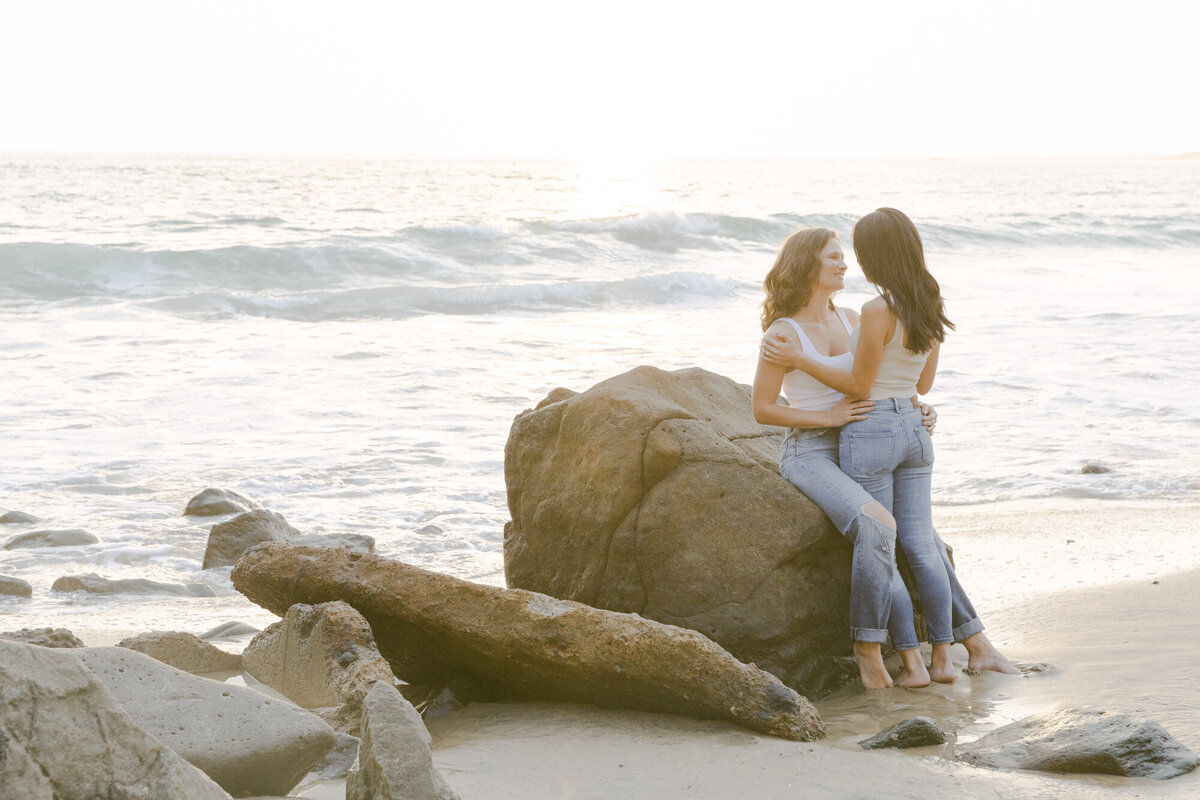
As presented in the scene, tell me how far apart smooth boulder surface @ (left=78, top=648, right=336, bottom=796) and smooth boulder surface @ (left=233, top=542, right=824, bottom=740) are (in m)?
0.82

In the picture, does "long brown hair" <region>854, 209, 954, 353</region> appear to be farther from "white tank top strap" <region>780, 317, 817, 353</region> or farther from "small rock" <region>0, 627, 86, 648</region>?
"small rock" <region>0, 627, 86, 648</region>

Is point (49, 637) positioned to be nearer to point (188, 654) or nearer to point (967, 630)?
point (188, 654)

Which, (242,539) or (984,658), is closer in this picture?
(984,658)

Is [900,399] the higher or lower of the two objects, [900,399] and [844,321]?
the lower

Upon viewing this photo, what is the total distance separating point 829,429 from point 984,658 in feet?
3.45

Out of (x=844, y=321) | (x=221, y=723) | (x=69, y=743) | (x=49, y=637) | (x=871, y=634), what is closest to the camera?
(x=69, y=743)

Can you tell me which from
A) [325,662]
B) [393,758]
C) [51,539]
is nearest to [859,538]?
[325,662]

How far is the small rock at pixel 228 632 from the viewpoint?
516cm

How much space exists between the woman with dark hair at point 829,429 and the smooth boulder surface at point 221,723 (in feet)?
6.94

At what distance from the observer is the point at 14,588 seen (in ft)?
19.1

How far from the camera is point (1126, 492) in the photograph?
7.66 meters

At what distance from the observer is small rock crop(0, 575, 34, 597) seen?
19.1ft

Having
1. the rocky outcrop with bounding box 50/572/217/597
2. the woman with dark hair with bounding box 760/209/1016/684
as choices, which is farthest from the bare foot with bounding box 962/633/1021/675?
the rocky outcrop with bounding box 50/572/217/597

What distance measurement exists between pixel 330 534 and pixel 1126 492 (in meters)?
5.07
